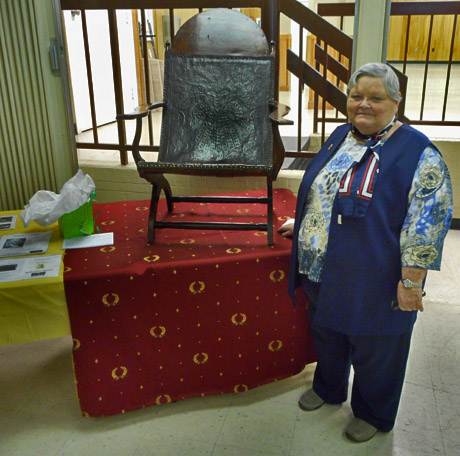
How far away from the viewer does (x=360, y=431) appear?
181 cm

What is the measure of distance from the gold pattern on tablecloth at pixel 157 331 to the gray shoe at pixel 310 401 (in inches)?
24.4

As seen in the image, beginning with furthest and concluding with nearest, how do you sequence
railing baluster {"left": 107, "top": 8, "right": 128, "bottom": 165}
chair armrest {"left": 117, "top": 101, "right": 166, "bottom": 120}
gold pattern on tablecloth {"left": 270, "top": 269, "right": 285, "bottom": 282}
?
railing baluster {"left": 107, "top": 8, "right": 128, "bottom": 165}, chair armrest {"left": 117, "top": 101, "right": 166, "bottom": 120}, gold pattern on tablecloth {"left": 270, "top": 269, "right": 285, "bottom": 282}

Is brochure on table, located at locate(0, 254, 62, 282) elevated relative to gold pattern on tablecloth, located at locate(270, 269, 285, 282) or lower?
elevated

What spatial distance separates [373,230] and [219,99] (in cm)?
133

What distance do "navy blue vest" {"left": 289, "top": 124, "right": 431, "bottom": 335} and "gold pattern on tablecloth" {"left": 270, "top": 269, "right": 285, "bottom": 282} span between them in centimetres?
31

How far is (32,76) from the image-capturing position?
9.71ft

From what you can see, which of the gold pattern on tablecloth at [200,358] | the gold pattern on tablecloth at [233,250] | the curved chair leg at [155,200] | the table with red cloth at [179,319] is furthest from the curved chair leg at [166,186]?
the gold pattern on tablecloth at [200,358]

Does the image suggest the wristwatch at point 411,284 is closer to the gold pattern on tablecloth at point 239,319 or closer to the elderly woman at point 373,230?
the elderly woman at point 373,230

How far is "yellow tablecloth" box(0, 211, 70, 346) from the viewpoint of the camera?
1704 mm

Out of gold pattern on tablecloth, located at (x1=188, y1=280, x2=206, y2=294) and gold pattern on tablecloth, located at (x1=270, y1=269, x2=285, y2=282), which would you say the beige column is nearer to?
gold pattern on tablecloth, located at (x1=270, y1=269, x2=285, y2=282)

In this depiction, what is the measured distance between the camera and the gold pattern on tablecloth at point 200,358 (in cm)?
196

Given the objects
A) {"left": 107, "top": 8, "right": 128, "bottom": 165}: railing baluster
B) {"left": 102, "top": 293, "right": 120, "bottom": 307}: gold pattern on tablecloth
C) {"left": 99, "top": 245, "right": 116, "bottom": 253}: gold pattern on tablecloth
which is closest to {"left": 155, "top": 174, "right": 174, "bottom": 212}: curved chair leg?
{"left": 99, "top": 245, "right": 116, "bottom": 253}: gold pattern on tablecloth

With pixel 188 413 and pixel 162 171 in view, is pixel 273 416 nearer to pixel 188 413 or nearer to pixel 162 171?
pixel 188 413

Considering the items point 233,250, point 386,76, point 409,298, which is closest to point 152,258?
point 233,250
